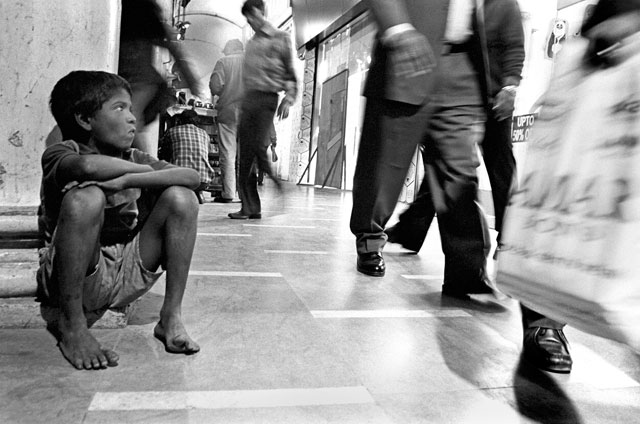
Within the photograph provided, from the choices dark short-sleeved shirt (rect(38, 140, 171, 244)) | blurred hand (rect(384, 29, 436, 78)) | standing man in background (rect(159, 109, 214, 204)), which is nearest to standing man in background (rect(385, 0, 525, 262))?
blurred hand (rect(384, 29, 436, 78))

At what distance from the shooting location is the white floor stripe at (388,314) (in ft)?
6.30

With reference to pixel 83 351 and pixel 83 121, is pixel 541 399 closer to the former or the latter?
pixel 83 351

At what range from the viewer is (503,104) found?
2.60 m

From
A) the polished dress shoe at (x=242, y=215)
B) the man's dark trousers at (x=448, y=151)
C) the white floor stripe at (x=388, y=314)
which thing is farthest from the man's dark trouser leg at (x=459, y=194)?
the polished dress shoe at (x=242, y=215)

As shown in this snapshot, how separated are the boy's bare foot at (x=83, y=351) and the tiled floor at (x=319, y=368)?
0.10ft

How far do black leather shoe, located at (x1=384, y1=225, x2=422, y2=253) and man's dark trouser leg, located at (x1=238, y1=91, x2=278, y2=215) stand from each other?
4.73 ft

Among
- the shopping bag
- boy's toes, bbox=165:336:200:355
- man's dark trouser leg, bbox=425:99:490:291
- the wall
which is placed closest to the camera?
the shopping bag

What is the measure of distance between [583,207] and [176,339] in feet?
3.51

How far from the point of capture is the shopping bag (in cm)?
87

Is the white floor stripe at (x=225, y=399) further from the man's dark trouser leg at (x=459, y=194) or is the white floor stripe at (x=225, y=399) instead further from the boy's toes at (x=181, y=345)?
the man's dark trouser leg at (x=459, y=194)

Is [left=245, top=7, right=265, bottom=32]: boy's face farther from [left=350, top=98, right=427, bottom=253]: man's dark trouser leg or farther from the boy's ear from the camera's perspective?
the boy's ear

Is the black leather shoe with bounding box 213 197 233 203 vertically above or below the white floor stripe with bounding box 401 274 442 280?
below

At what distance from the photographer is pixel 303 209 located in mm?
5941

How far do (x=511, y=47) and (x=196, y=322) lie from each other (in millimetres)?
2046
